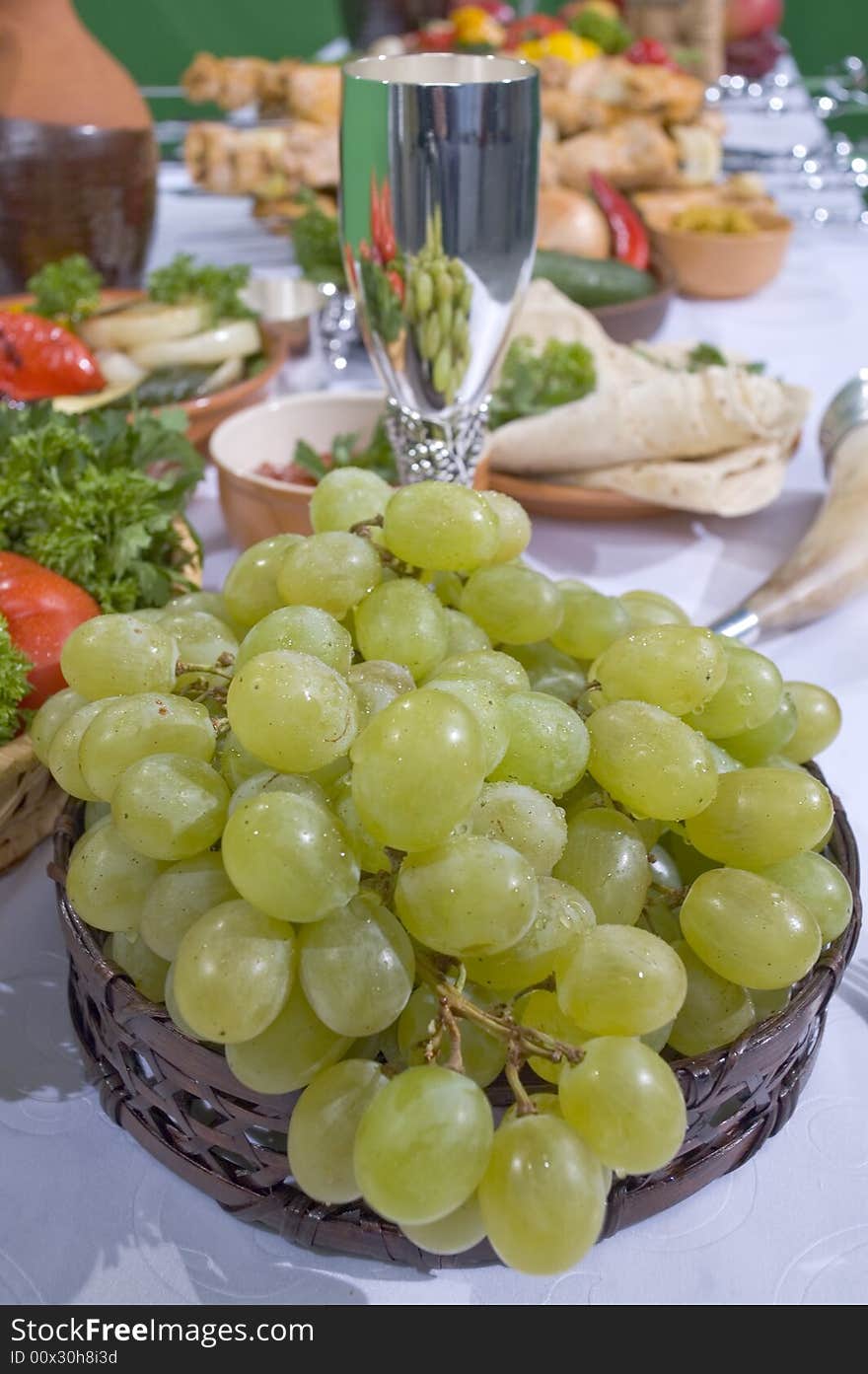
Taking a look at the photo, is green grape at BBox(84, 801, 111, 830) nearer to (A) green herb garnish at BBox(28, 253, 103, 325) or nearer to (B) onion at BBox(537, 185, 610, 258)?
(A) green herb garnish at BBox(28, 253, 103, 325)

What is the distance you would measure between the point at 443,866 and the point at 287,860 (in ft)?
0.15

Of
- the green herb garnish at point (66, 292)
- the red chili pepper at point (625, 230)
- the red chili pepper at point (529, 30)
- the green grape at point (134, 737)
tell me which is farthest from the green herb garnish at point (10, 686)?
the red chili pepper at point (529, 30)

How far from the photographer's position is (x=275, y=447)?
0.81 m

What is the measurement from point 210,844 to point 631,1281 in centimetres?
20

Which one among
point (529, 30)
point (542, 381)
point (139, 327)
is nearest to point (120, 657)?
point (542, 381)

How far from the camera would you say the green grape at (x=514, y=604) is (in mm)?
435

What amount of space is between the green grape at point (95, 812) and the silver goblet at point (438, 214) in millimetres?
350

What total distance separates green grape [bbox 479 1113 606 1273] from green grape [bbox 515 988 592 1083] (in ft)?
0.07

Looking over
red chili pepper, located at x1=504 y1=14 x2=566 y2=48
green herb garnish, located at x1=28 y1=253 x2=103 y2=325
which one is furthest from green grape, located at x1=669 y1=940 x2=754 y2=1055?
red chili pepper, located at x1=504 y1=14 x2=566 y2=48

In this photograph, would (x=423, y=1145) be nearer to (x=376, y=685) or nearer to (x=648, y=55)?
(x=376, y=685)

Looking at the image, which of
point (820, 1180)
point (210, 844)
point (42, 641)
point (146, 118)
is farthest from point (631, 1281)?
point (146, 118)

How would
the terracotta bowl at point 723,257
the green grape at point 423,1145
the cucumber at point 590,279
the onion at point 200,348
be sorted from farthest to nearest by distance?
the terracotta bowl at point 723,257 < the cucumber at point 590,279 < the onion at point 200,348 < the green grape at point 423,1145

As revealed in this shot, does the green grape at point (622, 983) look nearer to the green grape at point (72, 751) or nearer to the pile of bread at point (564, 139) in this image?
the green grape at point (72, 751)

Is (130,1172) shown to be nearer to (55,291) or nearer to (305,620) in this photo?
(305,620)
